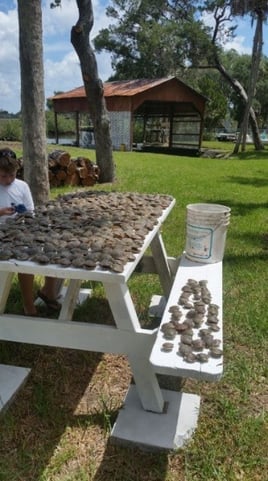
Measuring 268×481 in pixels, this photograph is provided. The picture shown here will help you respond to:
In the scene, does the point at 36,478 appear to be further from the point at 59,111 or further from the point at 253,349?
the point at 59,111

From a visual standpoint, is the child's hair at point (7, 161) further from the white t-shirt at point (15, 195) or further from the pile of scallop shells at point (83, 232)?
the pile of scallop shells at point (83, 232)

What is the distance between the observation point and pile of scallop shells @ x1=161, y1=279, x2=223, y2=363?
1723 mm

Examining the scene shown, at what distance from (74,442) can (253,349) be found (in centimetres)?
139

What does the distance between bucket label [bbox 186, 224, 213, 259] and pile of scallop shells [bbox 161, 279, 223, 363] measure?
1.53ft

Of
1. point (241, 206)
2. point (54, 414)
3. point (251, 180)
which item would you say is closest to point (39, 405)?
point (54, 414)

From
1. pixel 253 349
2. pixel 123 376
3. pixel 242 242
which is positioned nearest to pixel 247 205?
pixel 242 242

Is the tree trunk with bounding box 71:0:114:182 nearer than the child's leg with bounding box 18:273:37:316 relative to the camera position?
No

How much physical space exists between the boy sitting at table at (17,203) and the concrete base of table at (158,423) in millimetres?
1029

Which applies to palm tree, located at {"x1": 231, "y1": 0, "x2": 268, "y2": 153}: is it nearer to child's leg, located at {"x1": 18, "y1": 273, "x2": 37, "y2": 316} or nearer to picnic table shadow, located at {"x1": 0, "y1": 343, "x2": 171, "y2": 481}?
child's leg, located at {"x1": 18, "y1": 273, "x2": 37, "y2": 316}

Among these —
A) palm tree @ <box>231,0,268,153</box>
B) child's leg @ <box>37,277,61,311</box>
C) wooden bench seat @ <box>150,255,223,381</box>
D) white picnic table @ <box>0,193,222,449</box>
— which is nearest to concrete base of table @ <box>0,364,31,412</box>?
Result: white picnic table @ <box>0,193,222,449</box>

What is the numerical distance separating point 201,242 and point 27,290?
1.24 m

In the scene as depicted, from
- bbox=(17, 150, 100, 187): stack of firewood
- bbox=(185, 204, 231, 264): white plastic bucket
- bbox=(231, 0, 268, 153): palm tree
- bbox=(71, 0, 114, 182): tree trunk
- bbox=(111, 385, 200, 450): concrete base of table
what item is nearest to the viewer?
bbox=(111, 385, 200, 450): concrete base of table

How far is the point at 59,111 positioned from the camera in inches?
891

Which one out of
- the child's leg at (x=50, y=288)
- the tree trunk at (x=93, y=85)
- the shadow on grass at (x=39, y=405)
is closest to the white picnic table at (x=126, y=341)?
the shadow on grass at (x=39, y=405)
